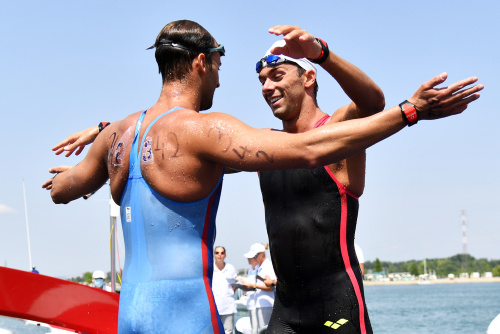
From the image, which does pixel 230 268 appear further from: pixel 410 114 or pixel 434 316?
pixel 434 316

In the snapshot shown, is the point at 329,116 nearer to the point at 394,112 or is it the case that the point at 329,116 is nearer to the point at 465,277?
the point at 394,112

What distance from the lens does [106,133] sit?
3.44 meters

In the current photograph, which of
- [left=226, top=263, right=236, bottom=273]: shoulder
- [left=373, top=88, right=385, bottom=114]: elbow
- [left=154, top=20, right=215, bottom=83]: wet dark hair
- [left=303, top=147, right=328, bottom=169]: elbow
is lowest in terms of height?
[left=226, top=263, right=236, bottom=273]: shoulder

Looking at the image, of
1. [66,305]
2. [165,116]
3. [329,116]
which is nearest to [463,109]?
[165,116]

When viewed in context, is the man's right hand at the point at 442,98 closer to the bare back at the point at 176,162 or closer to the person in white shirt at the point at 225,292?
the bare back at the point at 176,162

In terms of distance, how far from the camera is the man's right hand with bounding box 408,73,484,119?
2668mm

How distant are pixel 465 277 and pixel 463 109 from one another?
175m

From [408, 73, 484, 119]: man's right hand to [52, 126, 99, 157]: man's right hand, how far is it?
2.18m

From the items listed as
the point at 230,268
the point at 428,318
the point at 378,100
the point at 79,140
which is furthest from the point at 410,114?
the point at 428,318

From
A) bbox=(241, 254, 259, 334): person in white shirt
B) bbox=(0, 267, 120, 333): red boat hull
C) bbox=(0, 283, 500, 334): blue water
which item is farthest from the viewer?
bbox=(0, 283, 500, 334): blue water

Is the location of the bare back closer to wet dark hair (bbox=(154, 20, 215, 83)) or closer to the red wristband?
wet dark hair (bbox=(154, 20, 215, 83))

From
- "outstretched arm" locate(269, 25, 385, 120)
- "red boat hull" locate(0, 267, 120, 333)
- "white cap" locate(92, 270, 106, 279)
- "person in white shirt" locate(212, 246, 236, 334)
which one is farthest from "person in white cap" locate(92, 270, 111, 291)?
"outstretched arm" locate(269, 25, 385, 120)

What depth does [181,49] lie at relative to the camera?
320cm

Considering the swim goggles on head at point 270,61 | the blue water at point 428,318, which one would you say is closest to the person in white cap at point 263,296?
the blue water at point 428,318
